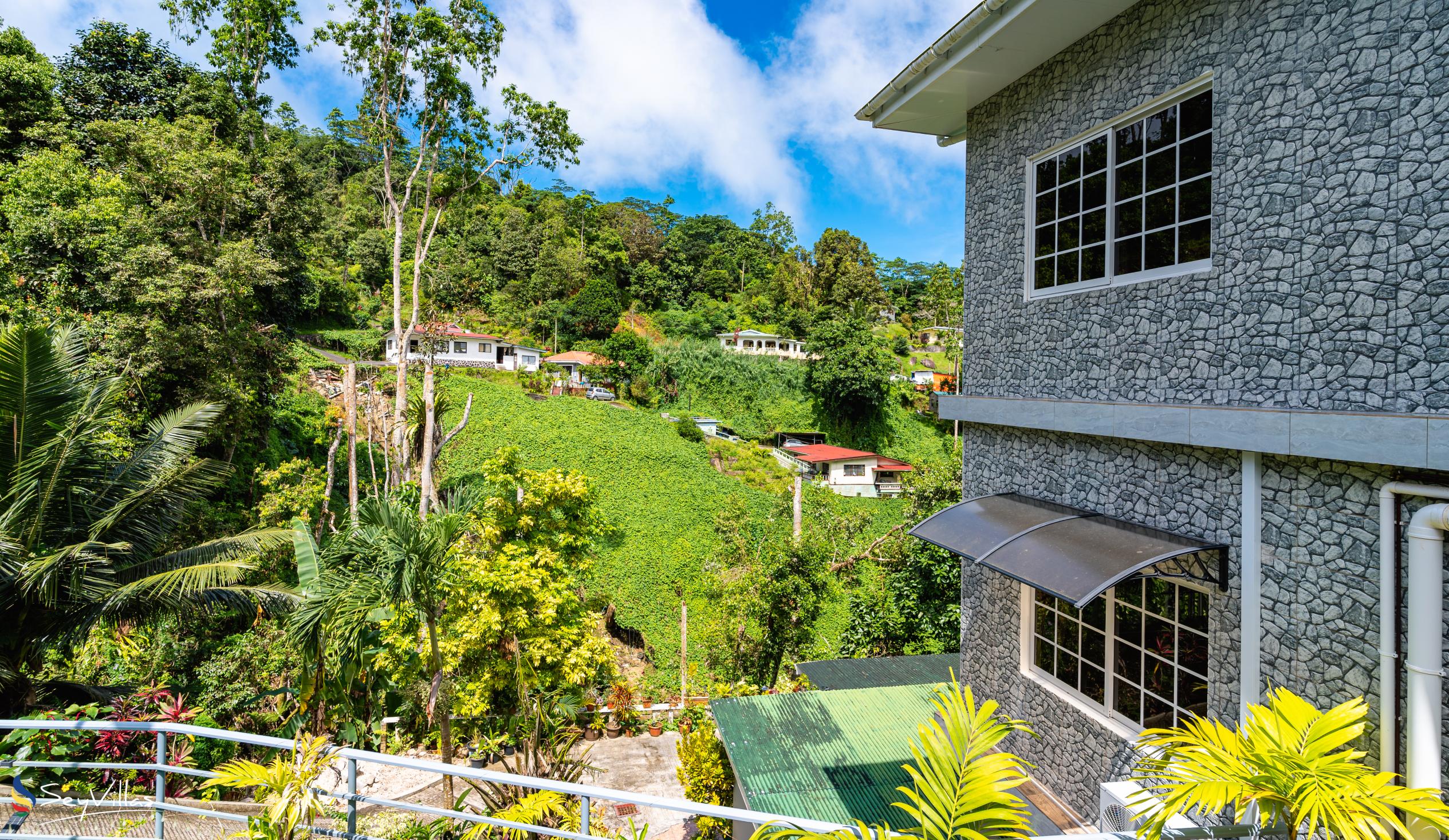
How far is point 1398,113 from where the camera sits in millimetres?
3457

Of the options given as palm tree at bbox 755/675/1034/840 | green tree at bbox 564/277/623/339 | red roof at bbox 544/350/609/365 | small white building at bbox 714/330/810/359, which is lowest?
palm tree at bbox 755/675/1034/840

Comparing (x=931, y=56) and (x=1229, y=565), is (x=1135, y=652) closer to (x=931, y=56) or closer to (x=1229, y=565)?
(x=1229, y=565)

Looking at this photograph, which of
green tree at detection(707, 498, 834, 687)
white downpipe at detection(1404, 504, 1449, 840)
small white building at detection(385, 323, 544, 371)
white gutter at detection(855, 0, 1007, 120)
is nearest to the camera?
white downpipe at detection(1404, 504, 1449, 840)

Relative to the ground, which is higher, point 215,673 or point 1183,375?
point 1183,375

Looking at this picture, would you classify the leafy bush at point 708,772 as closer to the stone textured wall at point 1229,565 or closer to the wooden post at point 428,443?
the stone textured wall at point 1229,565

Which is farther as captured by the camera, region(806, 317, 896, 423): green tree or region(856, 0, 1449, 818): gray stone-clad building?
region(806, 317, 896, 423): green tree

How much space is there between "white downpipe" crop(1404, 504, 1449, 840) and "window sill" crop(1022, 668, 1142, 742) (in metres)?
1.71

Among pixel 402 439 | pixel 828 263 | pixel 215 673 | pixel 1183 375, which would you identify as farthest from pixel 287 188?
pixel 828 263

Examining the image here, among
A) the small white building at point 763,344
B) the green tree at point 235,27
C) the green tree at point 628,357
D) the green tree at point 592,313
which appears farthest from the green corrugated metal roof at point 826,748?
the green tree at point 592,313

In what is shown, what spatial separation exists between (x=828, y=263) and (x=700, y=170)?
4845 cm

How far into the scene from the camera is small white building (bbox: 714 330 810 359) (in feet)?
151

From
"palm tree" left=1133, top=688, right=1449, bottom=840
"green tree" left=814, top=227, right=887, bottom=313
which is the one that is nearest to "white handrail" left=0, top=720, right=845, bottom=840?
"palm tree" left=1133, top=688, right=1449, bottom=840

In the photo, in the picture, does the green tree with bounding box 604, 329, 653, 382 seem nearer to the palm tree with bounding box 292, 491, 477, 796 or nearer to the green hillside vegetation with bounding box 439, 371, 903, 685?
the green hillside vegetation with bounding box 439, 371, 903, 685

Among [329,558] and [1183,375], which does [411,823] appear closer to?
[329,558]
